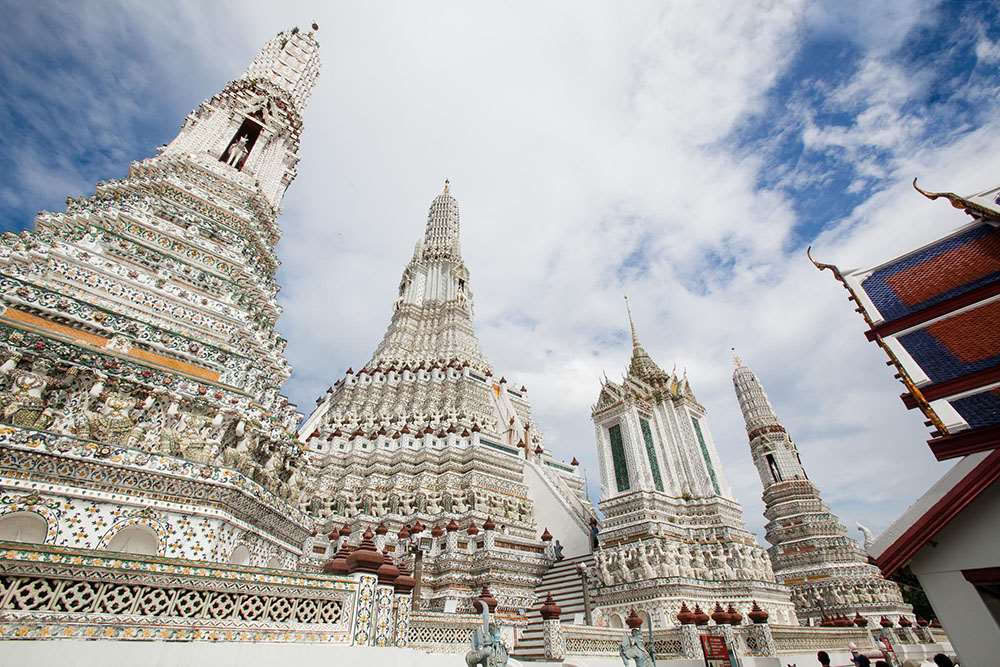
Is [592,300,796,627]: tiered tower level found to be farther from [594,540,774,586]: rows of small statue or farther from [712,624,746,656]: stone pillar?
[712,624,746,656]: stone pillar

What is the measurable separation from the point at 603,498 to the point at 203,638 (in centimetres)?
1556

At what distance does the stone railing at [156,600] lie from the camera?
3.54 m

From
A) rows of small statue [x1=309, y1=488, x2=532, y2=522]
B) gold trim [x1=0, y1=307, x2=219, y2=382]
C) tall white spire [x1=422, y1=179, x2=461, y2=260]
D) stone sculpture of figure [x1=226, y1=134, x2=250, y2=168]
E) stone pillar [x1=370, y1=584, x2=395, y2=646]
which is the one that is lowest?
stone pillar [x1=370, y1=584, x2=395, y2=646]

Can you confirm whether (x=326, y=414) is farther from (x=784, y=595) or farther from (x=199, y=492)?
(x=784, y=595)

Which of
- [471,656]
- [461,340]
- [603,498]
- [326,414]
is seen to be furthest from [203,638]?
[461,340]

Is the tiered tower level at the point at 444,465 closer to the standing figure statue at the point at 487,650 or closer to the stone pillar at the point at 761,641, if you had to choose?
the standing figure statue at the point at 487,650

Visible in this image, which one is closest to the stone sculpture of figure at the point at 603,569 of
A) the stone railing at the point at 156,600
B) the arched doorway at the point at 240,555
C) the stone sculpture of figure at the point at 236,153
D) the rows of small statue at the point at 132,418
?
the rows of small statue at the point at 132,418

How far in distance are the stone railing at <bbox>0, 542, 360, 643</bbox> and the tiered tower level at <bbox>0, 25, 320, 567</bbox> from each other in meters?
3.22

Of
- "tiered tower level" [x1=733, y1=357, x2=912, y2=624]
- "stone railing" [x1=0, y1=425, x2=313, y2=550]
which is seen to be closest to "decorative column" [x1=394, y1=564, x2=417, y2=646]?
"stone railing" [x1=0, y1=425, x2=313, y2=550]

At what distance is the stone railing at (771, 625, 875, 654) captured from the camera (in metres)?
11.6

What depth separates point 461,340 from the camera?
3228cm

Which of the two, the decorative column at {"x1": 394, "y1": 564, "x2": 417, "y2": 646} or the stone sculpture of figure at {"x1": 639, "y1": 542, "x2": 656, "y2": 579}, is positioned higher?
the stone sculpture of figure at {"x1": 639, "y1": 542, "x2": 656, "y2": 579}

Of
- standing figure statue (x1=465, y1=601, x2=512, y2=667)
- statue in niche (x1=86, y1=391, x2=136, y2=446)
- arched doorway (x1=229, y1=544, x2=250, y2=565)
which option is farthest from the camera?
arched doorway (x1=229, y1=544, x2=250, y2=565)

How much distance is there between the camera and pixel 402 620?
5.27 meters
